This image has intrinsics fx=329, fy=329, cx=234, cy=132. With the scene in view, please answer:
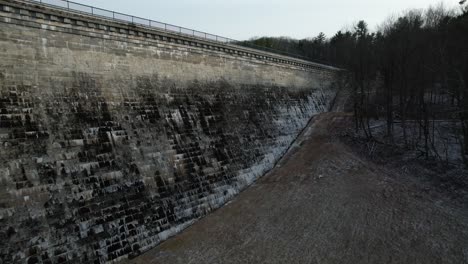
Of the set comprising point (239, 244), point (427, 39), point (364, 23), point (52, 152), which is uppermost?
point (364, 23)

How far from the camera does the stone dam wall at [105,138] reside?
1185 cm

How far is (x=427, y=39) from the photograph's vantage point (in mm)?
29375

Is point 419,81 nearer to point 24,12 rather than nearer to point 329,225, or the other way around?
point 329,225

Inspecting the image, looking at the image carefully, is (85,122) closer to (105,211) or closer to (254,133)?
(105,211)

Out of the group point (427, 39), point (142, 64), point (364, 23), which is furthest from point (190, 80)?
point (364, 23)

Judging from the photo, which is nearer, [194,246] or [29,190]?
[29,190]

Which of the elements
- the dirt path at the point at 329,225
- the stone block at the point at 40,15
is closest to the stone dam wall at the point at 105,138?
the stone block at the point at 40,15

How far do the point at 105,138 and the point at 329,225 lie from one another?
11208mm

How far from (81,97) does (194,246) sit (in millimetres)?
8344

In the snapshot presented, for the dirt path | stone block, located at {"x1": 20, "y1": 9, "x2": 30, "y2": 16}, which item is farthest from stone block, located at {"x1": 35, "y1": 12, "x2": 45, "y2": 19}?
the dirt path

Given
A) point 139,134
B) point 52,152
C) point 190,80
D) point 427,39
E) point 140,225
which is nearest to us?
point 52,152

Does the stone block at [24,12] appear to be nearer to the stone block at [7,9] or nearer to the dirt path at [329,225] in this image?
the stone block at [7,9]

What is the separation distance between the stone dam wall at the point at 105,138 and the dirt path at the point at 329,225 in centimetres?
143

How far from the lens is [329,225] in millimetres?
15750
